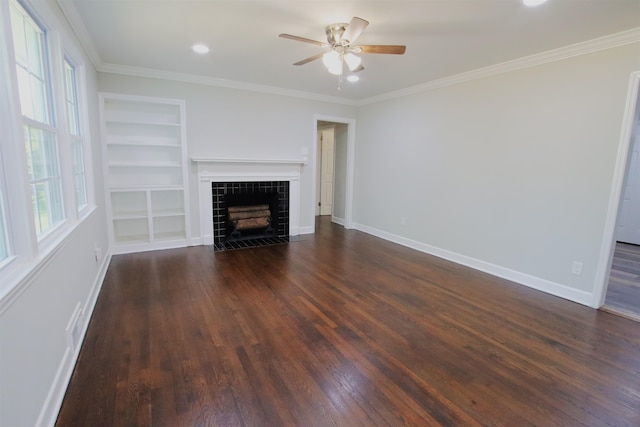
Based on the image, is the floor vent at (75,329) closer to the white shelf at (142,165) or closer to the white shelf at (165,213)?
the white shelf at (165,213)

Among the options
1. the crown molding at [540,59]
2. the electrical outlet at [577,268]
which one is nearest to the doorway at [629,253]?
the electrical outlet at [577,268]

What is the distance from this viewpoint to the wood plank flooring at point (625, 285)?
9.69 ft

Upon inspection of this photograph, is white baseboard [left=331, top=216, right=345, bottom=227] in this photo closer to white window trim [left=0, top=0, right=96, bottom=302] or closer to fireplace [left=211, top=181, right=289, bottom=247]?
fireplace [left=211, top=181, right=289, bottom=247]

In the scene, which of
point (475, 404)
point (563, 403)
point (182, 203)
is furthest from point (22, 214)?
point (182, 203)

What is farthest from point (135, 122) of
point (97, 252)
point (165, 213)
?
point (97, 252)

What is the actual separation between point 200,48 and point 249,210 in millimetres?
2572

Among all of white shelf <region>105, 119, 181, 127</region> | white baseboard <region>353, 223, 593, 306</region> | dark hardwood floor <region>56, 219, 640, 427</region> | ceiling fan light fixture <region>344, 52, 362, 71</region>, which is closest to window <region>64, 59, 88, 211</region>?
dark hardwood floor <region>56, 219, 640, 427</region>

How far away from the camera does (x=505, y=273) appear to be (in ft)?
12.0

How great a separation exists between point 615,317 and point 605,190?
3.77 feet

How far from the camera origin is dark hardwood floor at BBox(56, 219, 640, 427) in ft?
5.54

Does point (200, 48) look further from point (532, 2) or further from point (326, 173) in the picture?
point (326, 173)

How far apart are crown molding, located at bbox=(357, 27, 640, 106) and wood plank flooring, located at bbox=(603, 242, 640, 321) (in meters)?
2.38

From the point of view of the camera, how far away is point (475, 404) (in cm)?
176

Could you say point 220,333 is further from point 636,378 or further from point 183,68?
point 183,68
